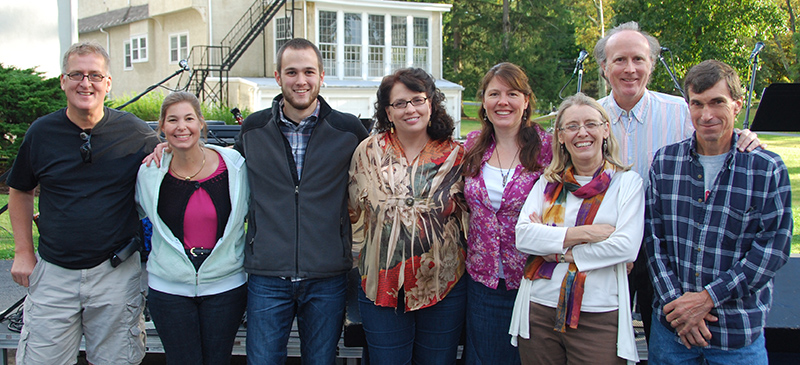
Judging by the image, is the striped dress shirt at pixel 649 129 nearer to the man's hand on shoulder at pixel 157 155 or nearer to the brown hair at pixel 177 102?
the brown hair at pixel 177 102

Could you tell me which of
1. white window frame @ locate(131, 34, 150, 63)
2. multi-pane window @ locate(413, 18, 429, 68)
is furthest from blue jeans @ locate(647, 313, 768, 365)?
white window frame @ locate(131, 34, 150, 63)

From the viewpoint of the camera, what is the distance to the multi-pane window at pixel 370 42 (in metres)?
19.4

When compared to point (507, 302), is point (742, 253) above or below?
above

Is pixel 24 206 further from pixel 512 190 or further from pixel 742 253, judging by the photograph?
pixel 742 253

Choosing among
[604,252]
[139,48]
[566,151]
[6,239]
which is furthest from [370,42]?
[604,252]

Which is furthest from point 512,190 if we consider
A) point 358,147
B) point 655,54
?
point 655,54

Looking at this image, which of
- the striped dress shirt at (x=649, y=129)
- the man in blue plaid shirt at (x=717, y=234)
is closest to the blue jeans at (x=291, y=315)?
the man in blue plaid shirt at (x=717, y=234)

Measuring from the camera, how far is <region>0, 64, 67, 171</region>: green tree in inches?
336

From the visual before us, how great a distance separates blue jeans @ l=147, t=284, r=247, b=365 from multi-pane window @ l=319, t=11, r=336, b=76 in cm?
1713

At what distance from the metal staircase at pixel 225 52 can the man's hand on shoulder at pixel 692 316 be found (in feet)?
55.2

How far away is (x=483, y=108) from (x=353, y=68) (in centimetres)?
1765

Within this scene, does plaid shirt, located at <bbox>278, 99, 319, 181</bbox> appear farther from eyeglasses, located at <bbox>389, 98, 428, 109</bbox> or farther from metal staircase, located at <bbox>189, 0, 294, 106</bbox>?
A: metal staircase, located at <bbox>189, 0, 294, 106</bbox>

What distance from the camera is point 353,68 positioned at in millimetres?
19984

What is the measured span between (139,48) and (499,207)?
72.4 ft
